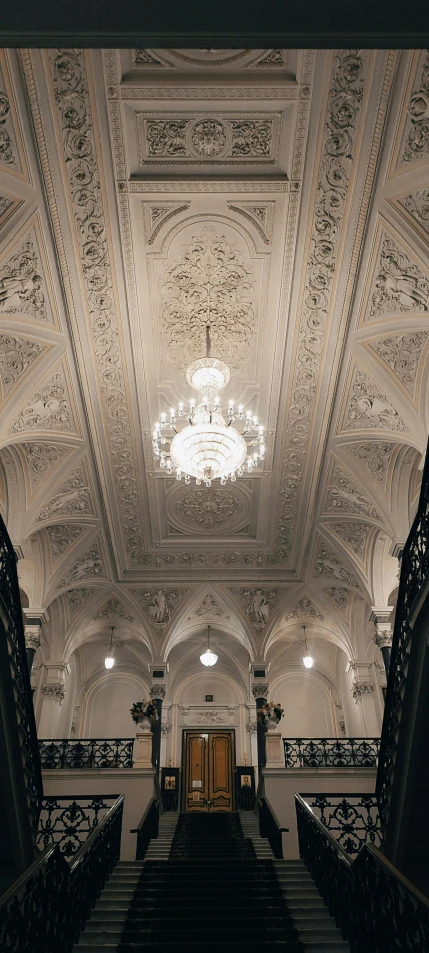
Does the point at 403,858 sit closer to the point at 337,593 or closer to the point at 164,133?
the point at 164,133

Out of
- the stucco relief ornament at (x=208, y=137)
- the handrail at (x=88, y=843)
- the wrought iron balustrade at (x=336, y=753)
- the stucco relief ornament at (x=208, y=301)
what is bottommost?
the handrail at (x=88, y=843)

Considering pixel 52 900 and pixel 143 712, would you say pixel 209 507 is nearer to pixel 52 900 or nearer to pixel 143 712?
pixel 143 712

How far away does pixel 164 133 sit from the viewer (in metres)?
6.00

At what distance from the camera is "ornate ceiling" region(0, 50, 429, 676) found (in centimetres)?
559

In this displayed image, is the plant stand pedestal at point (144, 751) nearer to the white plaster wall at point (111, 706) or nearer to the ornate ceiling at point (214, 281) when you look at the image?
the ornate ceiling at point (214, 281)

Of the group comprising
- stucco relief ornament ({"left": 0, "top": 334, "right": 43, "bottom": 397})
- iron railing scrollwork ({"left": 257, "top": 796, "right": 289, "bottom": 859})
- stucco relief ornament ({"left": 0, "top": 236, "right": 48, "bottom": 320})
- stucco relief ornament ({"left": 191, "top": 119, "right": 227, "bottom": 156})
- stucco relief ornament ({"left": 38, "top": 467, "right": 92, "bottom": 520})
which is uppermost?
stucco relief ornament ({"left": 191, "top": 119, "right": 227, "bottom": 156})

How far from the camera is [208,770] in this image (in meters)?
15.6

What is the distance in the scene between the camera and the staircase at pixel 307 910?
4.36 metres

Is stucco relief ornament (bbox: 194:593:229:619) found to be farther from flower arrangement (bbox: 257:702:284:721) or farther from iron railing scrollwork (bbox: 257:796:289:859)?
iron railing scrollwork (bbox: 257:796:289:859)

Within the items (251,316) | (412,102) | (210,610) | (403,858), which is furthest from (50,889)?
(210,610)

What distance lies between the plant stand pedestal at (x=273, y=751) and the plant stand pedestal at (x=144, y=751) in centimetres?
215

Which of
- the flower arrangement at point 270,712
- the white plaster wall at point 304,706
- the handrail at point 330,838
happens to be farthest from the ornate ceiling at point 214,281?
the white plaster wall at point 304,706

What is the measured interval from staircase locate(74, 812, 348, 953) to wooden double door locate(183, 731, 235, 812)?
27.7ft

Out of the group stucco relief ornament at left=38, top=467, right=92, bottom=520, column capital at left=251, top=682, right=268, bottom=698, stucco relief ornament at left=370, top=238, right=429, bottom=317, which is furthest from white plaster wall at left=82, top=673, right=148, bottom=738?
stucco relief ornament at left=370, top=238, right=429, bottom=317
